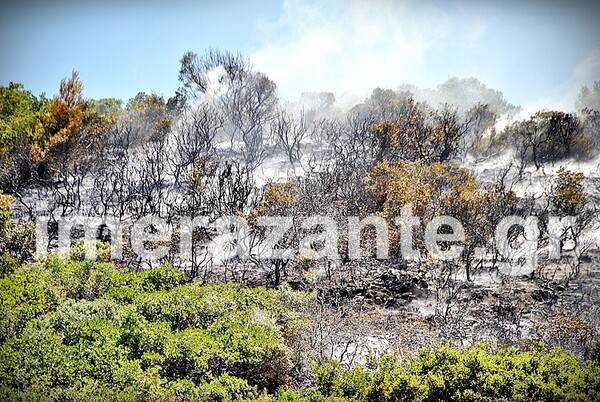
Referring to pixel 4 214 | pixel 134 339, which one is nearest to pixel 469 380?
pixel 134 339

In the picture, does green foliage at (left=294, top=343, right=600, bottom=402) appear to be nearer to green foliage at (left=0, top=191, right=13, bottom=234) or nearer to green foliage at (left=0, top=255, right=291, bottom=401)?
green foliage at (left=0, top=255, right=291, bottom=401)

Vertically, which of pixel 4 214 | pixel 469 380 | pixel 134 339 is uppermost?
pixel 4 214

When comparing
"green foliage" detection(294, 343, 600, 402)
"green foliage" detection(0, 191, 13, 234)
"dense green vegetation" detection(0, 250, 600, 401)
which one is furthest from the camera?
"green foliage" detection(0, 191, 13, 234)

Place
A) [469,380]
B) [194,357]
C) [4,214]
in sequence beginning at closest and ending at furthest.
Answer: [469,380] → [194,357] → [4,214]

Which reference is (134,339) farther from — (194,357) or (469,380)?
(469,380)

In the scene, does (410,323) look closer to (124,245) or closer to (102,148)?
(124,245)

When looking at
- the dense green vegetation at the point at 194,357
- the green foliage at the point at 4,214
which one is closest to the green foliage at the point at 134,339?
the dense green vegetation at the point at 194,357

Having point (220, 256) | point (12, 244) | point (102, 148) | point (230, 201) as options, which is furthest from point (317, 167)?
point (12, 244)

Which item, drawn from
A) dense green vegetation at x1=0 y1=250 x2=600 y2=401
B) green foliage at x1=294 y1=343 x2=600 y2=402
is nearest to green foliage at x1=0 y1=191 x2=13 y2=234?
dense green vegetation at x1=0 y1=250 x2=600 y2=401

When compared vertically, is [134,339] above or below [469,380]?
above

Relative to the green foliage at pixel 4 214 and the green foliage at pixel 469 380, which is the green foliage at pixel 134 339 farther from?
the green foliage at pixel 4 214

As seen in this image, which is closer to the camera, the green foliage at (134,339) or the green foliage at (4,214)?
the green foliage at (134,339)

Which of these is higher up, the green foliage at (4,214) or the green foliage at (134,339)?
the green foliage at (4,214)

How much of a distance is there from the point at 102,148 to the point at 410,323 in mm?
20631
